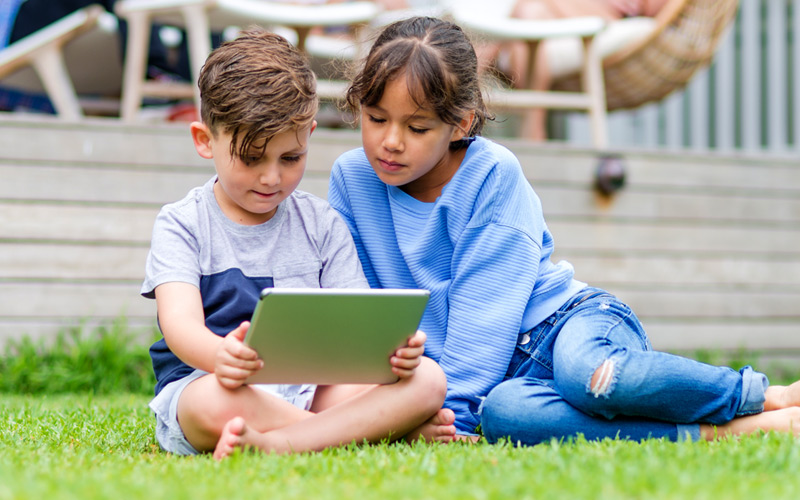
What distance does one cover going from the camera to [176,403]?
1.85 metres

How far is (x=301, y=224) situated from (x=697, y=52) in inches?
101

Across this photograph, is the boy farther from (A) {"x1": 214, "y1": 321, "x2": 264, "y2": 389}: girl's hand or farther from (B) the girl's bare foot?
(B) the girl's bare foot

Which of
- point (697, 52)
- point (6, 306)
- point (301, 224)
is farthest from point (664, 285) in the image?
point (6, 306)

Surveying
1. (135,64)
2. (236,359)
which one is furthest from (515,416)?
(135,64)

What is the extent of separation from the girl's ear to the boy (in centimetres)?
39

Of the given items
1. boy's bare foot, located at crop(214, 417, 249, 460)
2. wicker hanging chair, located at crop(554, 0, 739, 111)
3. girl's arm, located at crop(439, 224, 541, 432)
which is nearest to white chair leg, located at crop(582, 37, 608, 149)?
wicker hanging chair, located at crop(554, 0, 739, 111)

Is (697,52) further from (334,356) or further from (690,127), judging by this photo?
(334,356)

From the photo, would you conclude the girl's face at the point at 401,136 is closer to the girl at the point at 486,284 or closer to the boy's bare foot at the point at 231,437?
the girl at the point at 486,284

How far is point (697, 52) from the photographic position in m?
3.95

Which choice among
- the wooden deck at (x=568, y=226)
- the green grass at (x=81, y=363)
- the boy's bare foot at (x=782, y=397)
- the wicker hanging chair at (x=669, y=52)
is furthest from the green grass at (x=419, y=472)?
the wicker hanging chair at (x=669, y=52)

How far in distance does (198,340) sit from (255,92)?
560 millimetres

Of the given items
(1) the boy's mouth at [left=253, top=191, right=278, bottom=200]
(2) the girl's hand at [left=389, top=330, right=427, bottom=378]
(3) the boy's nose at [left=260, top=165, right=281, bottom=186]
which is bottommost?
(2) the girl's hand at [left=389, top=330, right=427, bottom=378]

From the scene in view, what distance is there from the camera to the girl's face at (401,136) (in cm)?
206

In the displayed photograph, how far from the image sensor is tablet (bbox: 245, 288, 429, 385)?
1.58m
